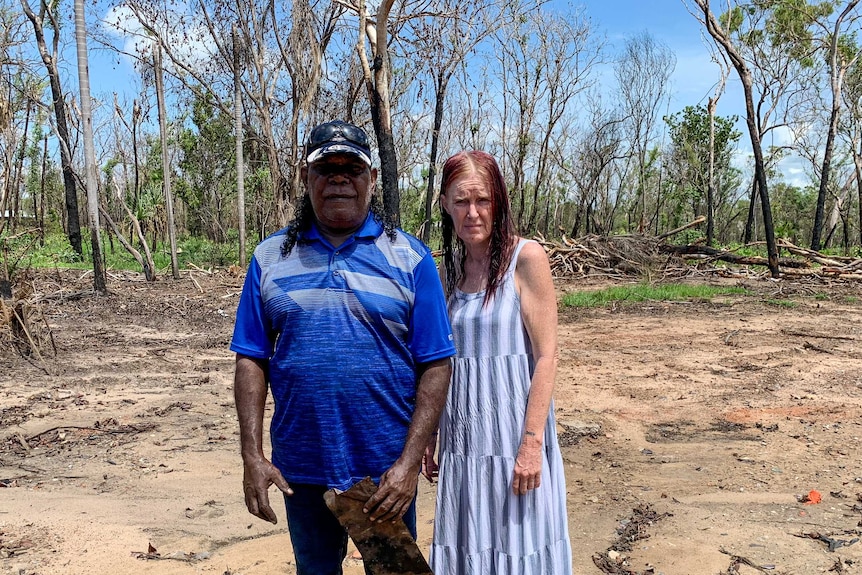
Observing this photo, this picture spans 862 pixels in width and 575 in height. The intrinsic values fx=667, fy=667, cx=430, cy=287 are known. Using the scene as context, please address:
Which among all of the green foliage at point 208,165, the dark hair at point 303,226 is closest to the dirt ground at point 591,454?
the dark hair at point 303,226

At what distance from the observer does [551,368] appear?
1905mm

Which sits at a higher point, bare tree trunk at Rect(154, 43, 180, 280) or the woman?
bare tree trunk at Rect(154, 43, 180, 280)

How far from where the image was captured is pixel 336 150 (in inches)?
65.7

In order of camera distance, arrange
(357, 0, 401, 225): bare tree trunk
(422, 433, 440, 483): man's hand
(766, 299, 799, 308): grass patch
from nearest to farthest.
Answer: (422, 433, 440, 483): man's hand
(357, 0, 401, 225): bare tree trunk
(766, 299, 799, 308): grass patch

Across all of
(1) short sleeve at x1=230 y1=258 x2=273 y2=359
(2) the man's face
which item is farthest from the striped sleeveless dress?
(1) short sleeve at x1=230 y1=258 x2=273 y2=359

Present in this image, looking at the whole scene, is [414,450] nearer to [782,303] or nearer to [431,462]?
[431,462]

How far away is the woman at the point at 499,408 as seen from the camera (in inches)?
74.7

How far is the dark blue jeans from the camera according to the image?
1.70 meters

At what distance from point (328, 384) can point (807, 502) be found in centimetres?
303

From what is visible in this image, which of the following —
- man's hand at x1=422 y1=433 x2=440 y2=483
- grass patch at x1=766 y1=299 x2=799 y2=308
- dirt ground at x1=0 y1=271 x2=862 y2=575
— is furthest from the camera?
grass patch at x1=766 y1=299 x2=799 y2=308

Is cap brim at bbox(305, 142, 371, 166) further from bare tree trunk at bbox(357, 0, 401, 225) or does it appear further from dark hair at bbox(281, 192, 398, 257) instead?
bare tree trunk at bbox(357, 0, 401, 225)

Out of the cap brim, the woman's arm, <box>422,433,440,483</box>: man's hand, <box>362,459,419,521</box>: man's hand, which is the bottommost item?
<box>422,433,440,483</box>: man's hand

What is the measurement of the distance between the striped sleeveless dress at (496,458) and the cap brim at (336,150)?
21.6 inches

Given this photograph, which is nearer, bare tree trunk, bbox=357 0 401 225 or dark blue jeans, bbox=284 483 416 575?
dark blue jeans, bbox=284 483 416 575
